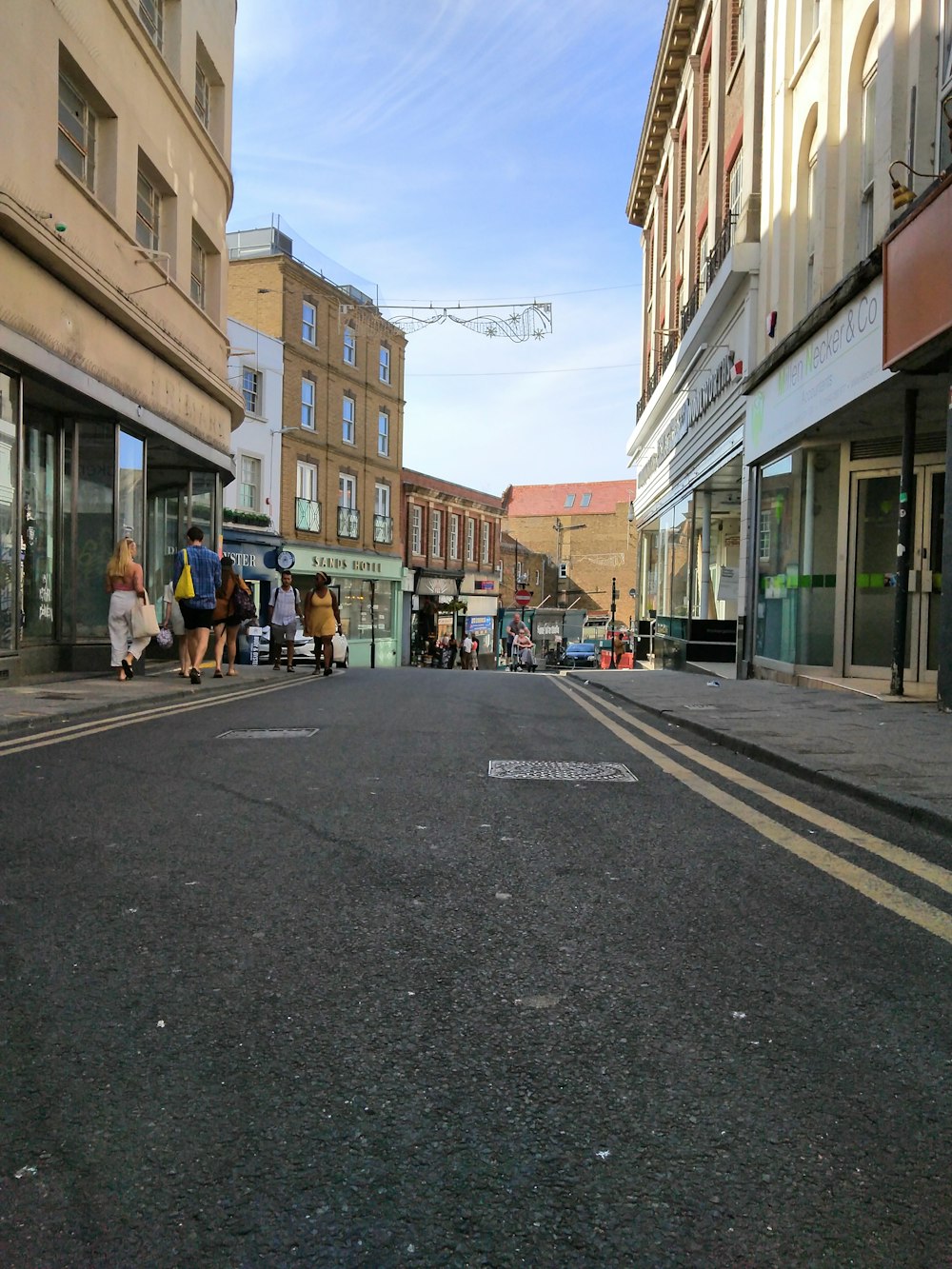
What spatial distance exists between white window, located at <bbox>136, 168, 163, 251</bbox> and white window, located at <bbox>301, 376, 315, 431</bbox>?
18857 mm

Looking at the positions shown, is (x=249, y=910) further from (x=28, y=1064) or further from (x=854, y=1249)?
(x=854, y=1249)

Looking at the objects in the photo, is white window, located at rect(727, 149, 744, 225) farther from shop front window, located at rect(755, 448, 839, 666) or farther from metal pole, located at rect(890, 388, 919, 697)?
metal pole, located at rect(890, 388, 919, 697)

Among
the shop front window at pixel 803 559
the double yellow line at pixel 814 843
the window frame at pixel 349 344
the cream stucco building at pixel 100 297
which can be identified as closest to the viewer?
the double yellow line at pixel 814 843

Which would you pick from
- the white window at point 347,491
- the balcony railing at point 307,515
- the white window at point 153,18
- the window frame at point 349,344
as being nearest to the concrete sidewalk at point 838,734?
the white window at point 153,18

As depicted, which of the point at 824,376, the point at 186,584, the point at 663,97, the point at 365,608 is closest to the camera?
the point at 186,584

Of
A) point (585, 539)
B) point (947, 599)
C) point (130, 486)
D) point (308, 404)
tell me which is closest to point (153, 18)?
point (130, 486)

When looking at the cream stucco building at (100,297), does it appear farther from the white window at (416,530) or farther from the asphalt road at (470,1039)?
the white window at (416,530)

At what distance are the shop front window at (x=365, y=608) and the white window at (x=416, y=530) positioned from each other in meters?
3.67

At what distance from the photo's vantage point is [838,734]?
26.0 ft

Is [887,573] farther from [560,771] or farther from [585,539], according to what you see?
[585,539]

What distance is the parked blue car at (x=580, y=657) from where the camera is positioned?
48.6 metres

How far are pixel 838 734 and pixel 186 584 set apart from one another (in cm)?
781

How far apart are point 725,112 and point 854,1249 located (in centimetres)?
2337

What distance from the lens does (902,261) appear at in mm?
9812
